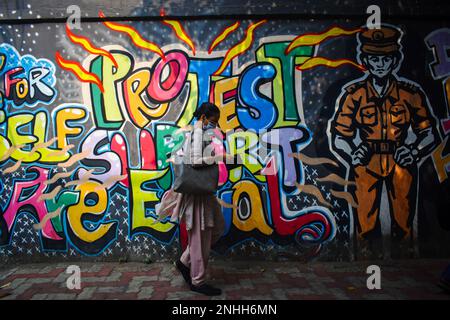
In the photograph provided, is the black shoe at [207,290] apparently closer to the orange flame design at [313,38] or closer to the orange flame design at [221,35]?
the orange flame design at [221,35]

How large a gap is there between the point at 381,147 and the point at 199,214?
285 centimetres

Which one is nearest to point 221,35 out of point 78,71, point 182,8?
point 182,8

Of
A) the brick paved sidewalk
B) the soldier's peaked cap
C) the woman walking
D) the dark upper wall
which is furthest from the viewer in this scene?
the soldier's peaked cap

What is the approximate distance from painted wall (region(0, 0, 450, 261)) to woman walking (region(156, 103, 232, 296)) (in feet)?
3.21

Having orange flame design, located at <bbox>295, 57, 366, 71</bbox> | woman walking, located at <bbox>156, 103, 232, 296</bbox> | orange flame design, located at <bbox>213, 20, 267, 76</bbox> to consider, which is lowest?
woman walking, located at <bbox>156, 103, 232, 296</bbox>

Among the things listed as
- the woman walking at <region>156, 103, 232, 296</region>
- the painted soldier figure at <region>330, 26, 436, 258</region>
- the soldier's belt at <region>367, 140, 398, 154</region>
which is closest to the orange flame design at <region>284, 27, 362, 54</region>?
the painted soldier figure at <region>330, 26, 436, 258</region>

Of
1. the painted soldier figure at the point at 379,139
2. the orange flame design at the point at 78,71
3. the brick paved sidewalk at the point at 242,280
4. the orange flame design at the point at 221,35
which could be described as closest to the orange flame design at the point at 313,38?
the painted soldier figure at the point at 379,139

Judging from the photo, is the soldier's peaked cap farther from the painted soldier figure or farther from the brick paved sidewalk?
the brick paved sidewalk

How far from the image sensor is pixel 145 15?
15.7 ft

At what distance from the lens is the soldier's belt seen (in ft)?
16.1

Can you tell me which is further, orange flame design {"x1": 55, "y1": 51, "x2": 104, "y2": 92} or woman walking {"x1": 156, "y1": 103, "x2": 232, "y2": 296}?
orange flame design {"x1": 55, "y1": 51, "x2": 104, "y2": 92}

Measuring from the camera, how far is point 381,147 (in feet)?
16.1

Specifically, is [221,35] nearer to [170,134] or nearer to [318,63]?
[318,63]
